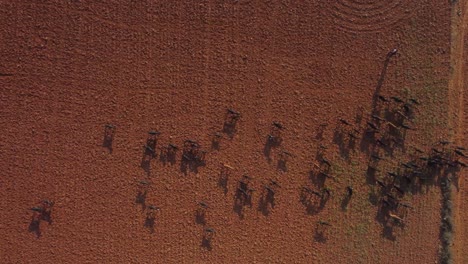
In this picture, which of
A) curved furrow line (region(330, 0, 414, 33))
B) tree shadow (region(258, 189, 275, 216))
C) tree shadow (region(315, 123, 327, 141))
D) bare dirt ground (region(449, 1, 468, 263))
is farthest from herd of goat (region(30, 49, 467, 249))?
curved furrow line (region(330, 0, 414, 33))

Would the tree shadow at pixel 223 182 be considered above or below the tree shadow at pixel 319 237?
above

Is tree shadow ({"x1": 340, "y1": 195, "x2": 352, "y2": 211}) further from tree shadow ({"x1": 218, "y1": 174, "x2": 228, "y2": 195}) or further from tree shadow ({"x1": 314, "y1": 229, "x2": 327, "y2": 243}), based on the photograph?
tree shadow ({"x1": 218, "y1": 174, "x2": 228, "y2": 195})

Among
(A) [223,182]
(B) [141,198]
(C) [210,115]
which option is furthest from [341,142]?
(B) [141,198]

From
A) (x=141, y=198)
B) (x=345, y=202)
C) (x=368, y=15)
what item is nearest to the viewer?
(x=368, y=15)

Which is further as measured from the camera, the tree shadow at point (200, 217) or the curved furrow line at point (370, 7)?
the tree shadow at point (200, 217)

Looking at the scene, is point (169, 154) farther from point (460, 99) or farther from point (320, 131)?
point (460, 99)

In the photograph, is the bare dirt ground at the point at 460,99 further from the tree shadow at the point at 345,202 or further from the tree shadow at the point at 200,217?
the tree shadow at the point at 200,217

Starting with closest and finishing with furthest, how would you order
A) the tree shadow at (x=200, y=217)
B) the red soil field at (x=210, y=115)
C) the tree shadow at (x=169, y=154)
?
1. the red soil field at (x=210, y=115)
2. the tree shadow at (x=169, y=154)
3. the tree shadow at (x=200, y=217)

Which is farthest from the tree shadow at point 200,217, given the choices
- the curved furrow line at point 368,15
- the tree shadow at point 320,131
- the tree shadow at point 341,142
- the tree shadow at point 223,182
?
the curved furrow line at point 368,15
